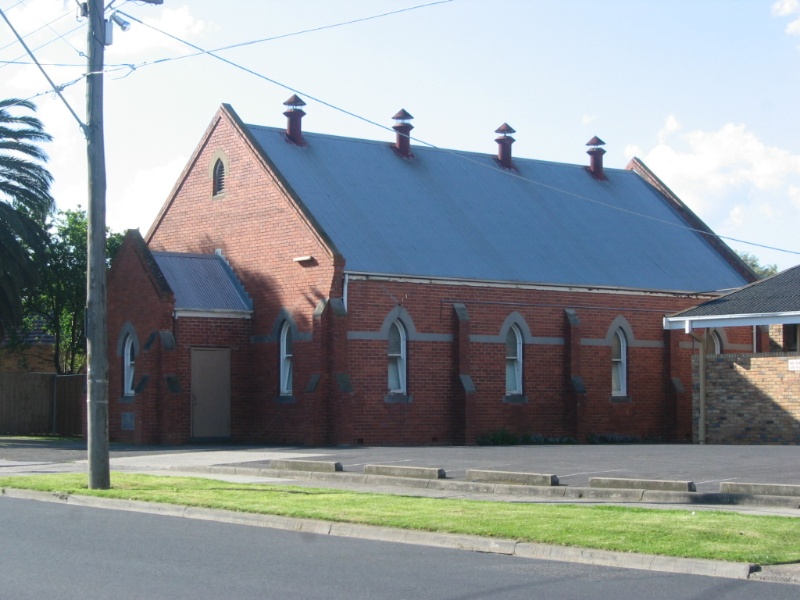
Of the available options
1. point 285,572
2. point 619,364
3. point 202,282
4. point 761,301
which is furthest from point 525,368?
point 285,572

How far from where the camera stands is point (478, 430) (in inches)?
1313

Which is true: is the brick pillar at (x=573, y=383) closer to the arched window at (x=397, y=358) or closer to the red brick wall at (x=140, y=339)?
the arched window at (x=397, y=358)

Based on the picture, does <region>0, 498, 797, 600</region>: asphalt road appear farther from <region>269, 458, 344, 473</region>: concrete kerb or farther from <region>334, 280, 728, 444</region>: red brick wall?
<region>334, 280, 728, 444</region>: red brick wall

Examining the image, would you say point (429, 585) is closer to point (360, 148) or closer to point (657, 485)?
point (657, 485)

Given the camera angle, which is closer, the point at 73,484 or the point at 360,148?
the point at 73,484

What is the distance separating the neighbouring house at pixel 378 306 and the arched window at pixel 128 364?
77mm

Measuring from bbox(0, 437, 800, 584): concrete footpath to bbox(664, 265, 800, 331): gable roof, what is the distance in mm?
5030

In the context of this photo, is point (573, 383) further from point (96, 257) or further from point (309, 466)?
point (96, 257)

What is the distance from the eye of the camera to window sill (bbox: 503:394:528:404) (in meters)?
34.2

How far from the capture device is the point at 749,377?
31.4 m

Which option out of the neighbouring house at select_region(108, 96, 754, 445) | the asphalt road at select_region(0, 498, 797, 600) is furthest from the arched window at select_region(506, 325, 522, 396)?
the asphalt road at select_region(0, 498, 797, 600)

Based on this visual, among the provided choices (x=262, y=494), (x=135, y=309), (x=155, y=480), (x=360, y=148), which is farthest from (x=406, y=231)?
(x=262, y=494)

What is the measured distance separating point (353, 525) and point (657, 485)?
5307mm

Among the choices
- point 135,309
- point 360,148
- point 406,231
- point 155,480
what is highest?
point 360,148
